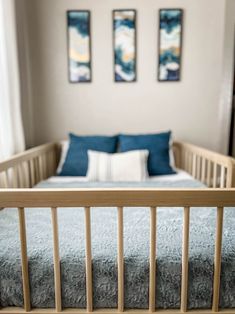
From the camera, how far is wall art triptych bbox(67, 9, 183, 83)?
7.25 feet

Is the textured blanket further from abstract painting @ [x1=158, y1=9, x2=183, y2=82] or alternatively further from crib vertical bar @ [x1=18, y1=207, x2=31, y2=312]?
abstract painting @ [x1=158, y1=9, x2=183, y2=82]

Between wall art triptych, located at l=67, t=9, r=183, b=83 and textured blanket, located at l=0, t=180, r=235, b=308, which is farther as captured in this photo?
wall art triptych, located at l=67, t=9, r=183, b=83

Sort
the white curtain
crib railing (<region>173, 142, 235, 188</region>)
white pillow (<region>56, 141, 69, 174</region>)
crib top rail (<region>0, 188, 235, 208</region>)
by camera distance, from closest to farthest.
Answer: crib top rail (<region>0, 188, 235, 208</region>) → crib railing (<region>173, 142, 235, 188</region>) → the white curtain → white pillow (<region>56, 141, 69, 174</region>)

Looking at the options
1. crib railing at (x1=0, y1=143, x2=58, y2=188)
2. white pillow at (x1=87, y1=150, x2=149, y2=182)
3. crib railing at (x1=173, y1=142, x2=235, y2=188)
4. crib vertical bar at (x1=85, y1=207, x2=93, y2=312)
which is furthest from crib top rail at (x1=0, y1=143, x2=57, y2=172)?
crib railing at (x1=173, y1=142, x2=235, y2=188)

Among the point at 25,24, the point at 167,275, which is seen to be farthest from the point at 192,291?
the point at 25,24

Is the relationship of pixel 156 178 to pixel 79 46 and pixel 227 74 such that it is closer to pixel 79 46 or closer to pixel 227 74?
pixel 227 74

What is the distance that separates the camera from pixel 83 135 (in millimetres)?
2410

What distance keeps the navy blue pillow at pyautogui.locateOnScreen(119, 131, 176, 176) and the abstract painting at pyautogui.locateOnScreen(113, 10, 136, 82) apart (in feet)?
1.78

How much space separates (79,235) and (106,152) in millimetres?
1164

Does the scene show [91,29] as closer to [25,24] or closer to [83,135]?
[25,24]

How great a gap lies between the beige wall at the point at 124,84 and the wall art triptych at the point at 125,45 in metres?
0.05

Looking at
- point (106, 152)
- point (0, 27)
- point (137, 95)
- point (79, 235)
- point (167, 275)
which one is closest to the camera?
point (167, 275)

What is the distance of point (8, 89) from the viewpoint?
1785 millimetres

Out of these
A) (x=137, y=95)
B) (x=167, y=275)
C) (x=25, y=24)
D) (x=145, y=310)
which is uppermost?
(x=25, y=24)
